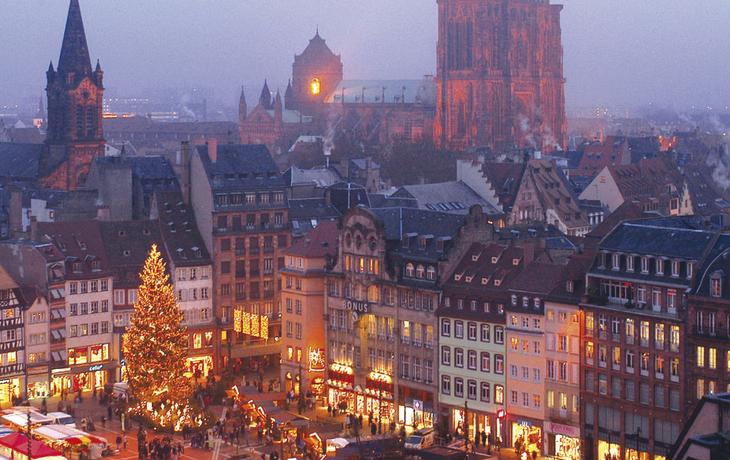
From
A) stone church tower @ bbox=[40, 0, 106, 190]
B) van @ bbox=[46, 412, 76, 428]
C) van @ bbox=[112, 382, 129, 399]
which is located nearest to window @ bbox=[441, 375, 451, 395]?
van @ bbox=[112, 382, 129, 399]

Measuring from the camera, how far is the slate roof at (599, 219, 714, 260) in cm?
9012

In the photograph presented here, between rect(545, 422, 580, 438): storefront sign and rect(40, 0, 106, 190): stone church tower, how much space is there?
10192 cm

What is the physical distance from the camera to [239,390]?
11138 cm

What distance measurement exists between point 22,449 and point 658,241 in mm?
40008

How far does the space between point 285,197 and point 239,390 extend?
25440 mm

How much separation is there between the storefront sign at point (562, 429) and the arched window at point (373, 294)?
19047 mm

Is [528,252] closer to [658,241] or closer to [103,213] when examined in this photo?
[658,241]

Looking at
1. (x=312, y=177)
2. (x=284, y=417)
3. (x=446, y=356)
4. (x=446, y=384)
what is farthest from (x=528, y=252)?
(x=312, y=177)

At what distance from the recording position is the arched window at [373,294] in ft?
361

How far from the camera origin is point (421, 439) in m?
93.9

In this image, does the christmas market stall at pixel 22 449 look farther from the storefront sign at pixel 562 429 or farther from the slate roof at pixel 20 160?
the slate roof at pixel 20 160

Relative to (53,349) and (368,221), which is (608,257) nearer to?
(368,221)

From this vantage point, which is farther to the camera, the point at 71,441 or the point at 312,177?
the point at 312,177

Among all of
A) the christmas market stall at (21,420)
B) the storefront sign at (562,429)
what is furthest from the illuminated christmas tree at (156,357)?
the storefront sign at (562,429)
